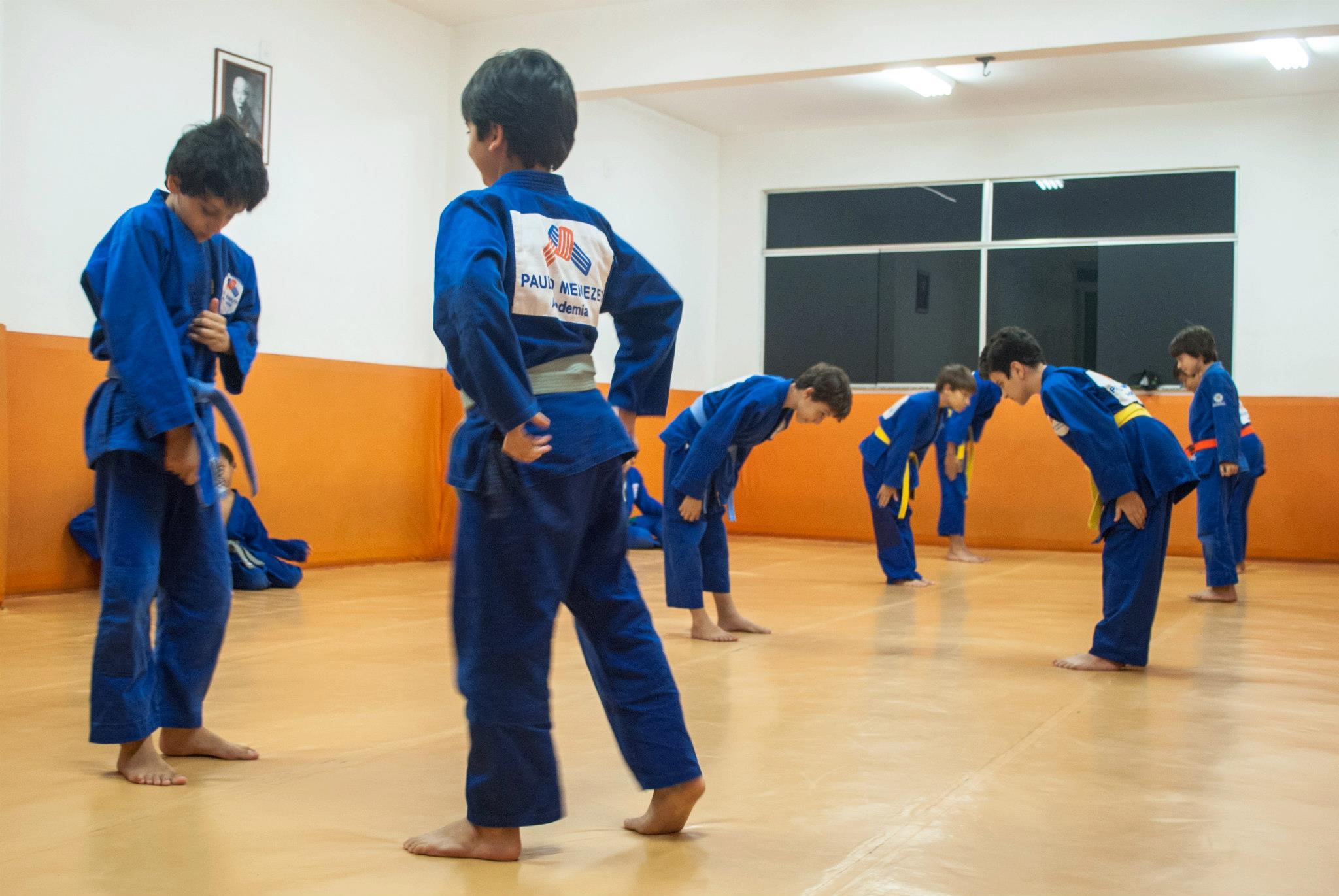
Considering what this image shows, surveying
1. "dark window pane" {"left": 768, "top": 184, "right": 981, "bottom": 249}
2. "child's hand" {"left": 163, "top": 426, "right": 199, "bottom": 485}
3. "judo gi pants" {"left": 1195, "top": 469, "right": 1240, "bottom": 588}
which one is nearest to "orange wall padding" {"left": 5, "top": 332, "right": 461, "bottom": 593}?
"child's hand" {"left": 163, "top": 426, "right": 199, "bottom": 485}

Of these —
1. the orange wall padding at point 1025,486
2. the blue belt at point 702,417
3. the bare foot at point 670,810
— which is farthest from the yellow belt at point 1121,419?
the orange wall padding at point 1025,486

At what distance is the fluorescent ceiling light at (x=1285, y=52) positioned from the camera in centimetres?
880

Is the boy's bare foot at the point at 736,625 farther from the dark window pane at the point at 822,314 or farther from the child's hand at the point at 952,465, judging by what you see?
the dark window pane at the point at 822,314

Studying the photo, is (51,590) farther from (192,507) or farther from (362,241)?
(192,507)

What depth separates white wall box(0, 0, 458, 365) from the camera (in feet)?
20.2

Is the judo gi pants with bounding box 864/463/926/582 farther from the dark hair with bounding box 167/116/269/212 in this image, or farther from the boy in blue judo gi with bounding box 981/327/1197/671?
the dark hair with bounding box 167/116/269/212

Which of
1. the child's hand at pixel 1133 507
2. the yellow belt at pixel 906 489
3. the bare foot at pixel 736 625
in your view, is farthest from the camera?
the yellow belt at pixel 906 489

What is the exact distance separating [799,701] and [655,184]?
7.96m

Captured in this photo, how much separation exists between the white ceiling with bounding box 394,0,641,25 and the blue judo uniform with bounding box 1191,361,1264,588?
14.6 ft

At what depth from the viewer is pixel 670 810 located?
2.38 meters

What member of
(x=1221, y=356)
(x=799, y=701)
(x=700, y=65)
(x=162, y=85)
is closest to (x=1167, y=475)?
(x=799, y=701)

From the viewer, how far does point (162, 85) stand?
22.3ft

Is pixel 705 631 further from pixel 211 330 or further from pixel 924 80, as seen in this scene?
pixel 924 80

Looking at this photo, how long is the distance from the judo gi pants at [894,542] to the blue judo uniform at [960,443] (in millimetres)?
2052
